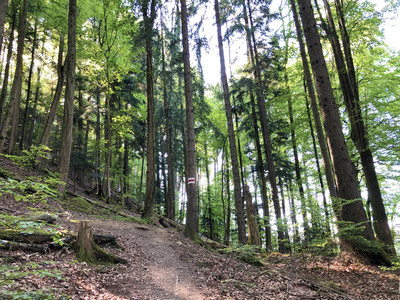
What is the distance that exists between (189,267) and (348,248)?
4414 millimetres

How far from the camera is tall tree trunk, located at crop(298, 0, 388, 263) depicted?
6.34 m

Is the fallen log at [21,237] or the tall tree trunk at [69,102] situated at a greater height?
the tall tree trunk at [69,102]

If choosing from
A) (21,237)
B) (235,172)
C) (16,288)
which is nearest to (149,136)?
(235,172)

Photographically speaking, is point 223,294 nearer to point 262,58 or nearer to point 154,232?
point 154,232

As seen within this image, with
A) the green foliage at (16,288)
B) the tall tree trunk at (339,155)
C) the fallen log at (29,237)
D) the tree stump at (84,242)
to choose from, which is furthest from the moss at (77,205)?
the tall tree trunk at (339,155)

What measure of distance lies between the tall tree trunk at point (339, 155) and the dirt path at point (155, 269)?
4273 mm

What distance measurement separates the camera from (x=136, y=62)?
53.1ft

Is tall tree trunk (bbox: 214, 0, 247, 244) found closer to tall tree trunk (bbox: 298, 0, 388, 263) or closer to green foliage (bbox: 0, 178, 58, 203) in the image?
tall tree trunk (bbox: 298, 0, 388, 263)

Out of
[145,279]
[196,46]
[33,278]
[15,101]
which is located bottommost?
[145,279]

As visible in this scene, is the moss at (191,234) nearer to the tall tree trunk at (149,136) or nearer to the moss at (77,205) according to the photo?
the tall tree trunk at (149,136)

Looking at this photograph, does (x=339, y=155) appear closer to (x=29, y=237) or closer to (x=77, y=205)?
(x=29, y=237)

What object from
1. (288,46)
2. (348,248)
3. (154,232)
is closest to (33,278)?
(154,232)

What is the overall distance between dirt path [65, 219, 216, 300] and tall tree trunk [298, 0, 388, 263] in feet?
14.0

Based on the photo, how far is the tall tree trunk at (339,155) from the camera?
6344mm
